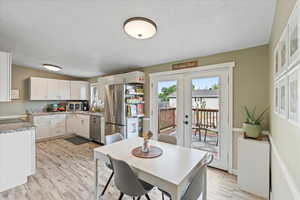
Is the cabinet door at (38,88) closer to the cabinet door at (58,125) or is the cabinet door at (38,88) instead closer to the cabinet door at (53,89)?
the cabinet door at (53,89)

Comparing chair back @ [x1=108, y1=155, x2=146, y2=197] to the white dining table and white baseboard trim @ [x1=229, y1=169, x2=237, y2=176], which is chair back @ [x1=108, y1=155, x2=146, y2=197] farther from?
white baseboard trim @ [x1=229, y1=169, x2=237, y2=176]

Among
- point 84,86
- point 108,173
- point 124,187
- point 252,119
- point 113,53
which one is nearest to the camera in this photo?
point 124,187

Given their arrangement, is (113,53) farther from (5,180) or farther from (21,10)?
(5,180)

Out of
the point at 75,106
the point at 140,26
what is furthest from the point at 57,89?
the point at 140,26

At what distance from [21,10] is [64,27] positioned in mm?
505

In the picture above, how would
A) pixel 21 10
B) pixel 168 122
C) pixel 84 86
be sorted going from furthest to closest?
pixel 84 86, pixel 168 122, pixel 21 10

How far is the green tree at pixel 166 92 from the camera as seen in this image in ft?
10.8

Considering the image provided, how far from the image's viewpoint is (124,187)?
4.43 feet

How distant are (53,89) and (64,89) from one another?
345 millimetres

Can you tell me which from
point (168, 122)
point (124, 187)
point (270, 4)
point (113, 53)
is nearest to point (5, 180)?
point (124, 187)

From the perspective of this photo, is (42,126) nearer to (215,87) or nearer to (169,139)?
(169,139)

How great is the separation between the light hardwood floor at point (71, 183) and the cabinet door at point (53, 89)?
7.68 feet

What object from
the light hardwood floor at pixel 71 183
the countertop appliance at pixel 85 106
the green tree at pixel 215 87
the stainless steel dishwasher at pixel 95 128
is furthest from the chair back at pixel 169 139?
the countertop appliance at pixel 85 106

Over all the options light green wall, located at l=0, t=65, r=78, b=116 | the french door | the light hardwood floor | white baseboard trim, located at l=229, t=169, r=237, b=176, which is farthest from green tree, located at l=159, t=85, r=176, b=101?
light green wall, located at l=0, t=65, r=78, b=116
